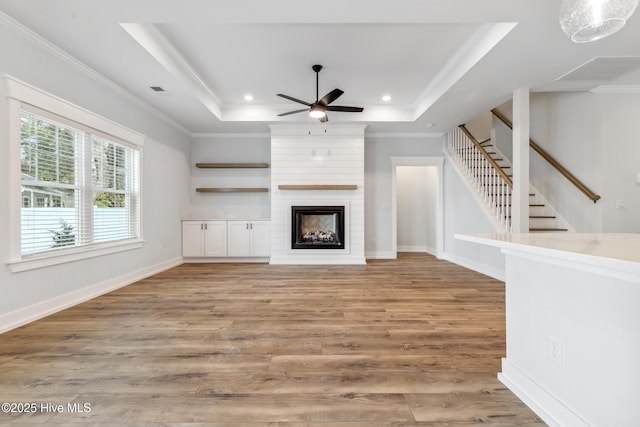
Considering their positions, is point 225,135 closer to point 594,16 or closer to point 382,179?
point 382,179

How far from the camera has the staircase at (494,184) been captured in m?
4.16

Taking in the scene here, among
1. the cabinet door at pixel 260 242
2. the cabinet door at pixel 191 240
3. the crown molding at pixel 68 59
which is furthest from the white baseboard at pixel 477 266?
the crown molding at pixel 68 59

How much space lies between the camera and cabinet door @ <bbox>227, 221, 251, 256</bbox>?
556cm

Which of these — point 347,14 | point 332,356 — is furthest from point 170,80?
point 332,356

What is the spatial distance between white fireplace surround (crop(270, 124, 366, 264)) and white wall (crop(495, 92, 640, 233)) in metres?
3.12

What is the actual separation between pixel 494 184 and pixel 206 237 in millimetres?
5273

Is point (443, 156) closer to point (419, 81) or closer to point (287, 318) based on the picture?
point (419, 81)

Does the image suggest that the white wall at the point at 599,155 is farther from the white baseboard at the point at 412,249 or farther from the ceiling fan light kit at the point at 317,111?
the ceiling fan light kit at the point at 317,111

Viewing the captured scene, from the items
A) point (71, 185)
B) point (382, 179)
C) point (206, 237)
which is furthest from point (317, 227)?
point (71, 185)

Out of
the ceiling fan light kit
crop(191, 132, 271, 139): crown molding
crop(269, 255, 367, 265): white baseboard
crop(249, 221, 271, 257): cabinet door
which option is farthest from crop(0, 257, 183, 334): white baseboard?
the ceiling fan light kit

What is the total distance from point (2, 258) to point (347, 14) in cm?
353

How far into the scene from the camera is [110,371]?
178cm

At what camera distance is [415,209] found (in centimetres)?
708

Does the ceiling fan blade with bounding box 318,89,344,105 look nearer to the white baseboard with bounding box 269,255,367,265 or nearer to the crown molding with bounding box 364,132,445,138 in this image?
the crown molding with bounding box 364,132,445,138
